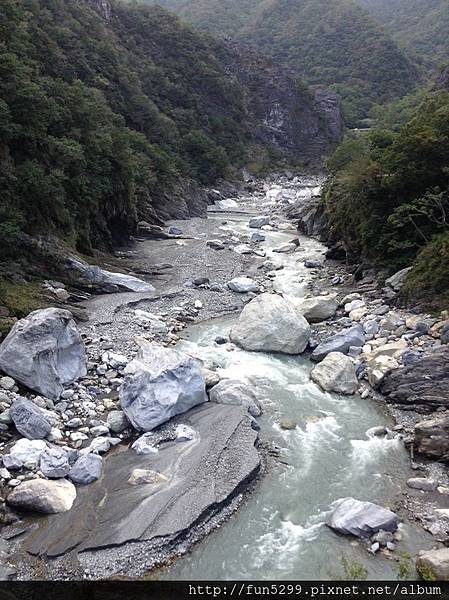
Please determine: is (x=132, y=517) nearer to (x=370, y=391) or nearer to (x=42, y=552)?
(x=42, y=552)

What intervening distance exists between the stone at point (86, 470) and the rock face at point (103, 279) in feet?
43.4

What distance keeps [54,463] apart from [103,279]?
13903mm

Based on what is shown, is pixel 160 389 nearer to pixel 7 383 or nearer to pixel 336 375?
pixel 7 383

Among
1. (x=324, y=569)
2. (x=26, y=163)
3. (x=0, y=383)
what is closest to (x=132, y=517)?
(x=324, y=569)

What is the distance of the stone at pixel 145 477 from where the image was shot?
392 inches

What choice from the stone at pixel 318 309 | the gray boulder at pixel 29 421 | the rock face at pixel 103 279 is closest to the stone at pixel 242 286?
the rock face at pixel 103 279

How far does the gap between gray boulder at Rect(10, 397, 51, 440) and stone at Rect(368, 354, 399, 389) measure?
899 cm

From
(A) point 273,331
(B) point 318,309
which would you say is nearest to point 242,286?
(B) point 318,309

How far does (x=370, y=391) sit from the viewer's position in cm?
1402

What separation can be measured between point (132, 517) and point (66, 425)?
Answer: 146 inches

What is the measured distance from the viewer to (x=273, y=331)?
54.4 feet

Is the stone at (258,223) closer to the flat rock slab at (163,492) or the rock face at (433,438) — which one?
the flat rock slab at (163,492)

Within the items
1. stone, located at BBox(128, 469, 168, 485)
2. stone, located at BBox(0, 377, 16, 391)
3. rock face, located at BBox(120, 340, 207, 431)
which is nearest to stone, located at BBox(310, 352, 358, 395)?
rock face, located at BBox(120, 340, 207, 431)

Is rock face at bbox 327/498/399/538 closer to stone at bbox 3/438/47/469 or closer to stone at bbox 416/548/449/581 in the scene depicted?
stone at bbox 416/548/449/581
